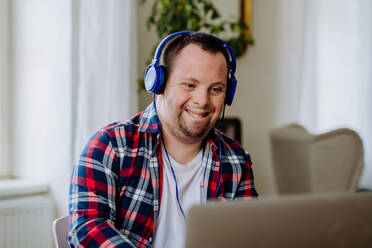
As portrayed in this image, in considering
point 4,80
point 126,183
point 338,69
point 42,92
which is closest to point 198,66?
point 126,183

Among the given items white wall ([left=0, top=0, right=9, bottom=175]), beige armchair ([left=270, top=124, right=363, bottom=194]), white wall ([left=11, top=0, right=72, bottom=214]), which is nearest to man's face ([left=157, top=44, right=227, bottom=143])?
beige armchair ([left=270, top=124, right=363, bottom=194])

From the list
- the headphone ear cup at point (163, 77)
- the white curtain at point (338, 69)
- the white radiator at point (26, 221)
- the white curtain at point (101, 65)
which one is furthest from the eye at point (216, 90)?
the white curtain at point (338, 69)

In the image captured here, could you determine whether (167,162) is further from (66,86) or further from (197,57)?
(66,86)

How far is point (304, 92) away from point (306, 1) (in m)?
0.67

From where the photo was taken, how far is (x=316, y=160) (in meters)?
1.56

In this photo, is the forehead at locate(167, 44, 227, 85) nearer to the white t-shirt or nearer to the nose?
the nose

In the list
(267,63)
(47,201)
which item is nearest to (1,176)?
(47,201)

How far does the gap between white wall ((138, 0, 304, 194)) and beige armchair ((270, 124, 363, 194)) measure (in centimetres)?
82

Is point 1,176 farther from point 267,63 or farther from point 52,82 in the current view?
point 267,63

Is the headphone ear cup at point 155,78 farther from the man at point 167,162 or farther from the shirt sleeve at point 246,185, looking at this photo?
the shirt sleeve at point 246,185

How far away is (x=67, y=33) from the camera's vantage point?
168cm

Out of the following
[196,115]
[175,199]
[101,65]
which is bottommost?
[175,199]

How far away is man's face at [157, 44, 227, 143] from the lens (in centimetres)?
100

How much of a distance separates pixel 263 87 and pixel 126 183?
6.93 feet
